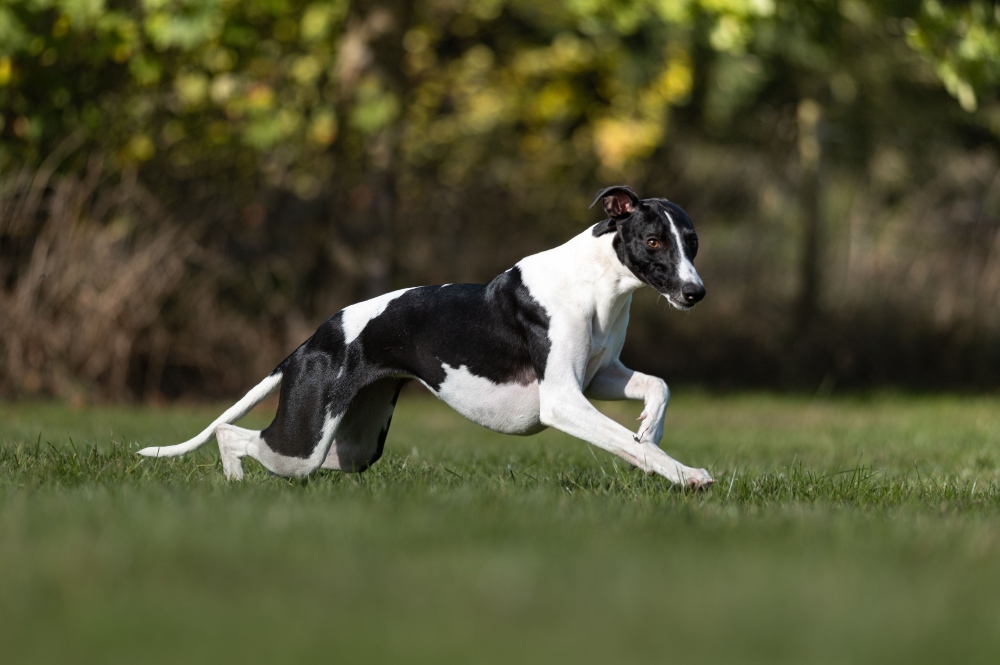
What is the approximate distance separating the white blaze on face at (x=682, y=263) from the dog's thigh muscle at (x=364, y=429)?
1.45 m

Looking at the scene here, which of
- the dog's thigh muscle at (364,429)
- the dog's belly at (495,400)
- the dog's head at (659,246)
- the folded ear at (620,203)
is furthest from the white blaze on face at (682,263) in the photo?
the dog's thigh muscle at (364,429)

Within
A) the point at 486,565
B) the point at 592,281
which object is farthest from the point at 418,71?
the point at 486,565

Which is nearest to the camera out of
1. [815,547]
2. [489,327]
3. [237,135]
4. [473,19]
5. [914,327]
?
[815,547]

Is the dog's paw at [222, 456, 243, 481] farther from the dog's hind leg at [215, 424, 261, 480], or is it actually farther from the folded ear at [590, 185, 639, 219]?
the folded ear at [590, 185, 639, 219]

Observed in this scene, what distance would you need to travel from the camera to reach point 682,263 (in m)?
5.16

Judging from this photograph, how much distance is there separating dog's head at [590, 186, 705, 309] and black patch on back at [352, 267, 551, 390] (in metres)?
0.47

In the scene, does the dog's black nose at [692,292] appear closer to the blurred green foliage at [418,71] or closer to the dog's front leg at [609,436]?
the dog's front leg at [609,436]

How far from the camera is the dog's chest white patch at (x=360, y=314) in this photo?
5.46 m

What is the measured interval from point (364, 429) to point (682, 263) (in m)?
1.69

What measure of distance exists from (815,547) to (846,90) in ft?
51.7

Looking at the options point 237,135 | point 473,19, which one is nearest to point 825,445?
point 237,135

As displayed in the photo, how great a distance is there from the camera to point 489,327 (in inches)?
212

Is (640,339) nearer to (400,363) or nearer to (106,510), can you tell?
(400,363)

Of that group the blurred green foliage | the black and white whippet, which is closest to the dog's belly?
the black and white whippet
